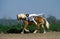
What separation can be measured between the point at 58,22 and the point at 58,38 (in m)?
9.15

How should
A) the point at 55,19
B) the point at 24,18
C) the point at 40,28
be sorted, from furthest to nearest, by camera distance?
1. the point at 55,19
2. the point at 40,28
3. the point at 24,18

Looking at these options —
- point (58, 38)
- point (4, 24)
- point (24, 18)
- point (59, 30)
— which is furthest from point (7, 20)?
point (58, 38)

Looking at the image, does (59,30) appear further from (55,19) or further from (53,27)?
(55,19)

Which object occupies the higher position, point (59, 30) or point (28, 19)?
point (28, 19)

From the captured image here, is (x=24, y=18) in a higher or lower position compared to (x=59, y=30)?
higher

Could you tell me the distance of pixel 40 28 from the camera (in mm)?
19688

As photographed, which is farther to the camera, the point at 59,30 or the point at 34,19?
the point at 59,30

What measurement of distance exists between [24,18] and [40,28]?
1.98m

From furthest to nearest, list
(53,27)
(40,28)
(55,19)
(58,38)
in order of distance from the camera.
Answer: (55,19) < (53,27) < (40,28) < (58,38)

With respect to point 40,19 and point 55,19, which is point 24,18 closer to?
point 40,19

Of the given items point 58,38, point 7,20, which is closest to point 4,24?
point 7,20

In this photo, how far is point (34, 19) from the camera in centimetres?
1855

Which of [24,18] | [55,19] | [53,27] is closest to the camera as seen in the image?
[24,18]

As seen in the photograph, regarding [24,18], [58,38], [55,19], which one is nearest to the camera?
[58,38]
